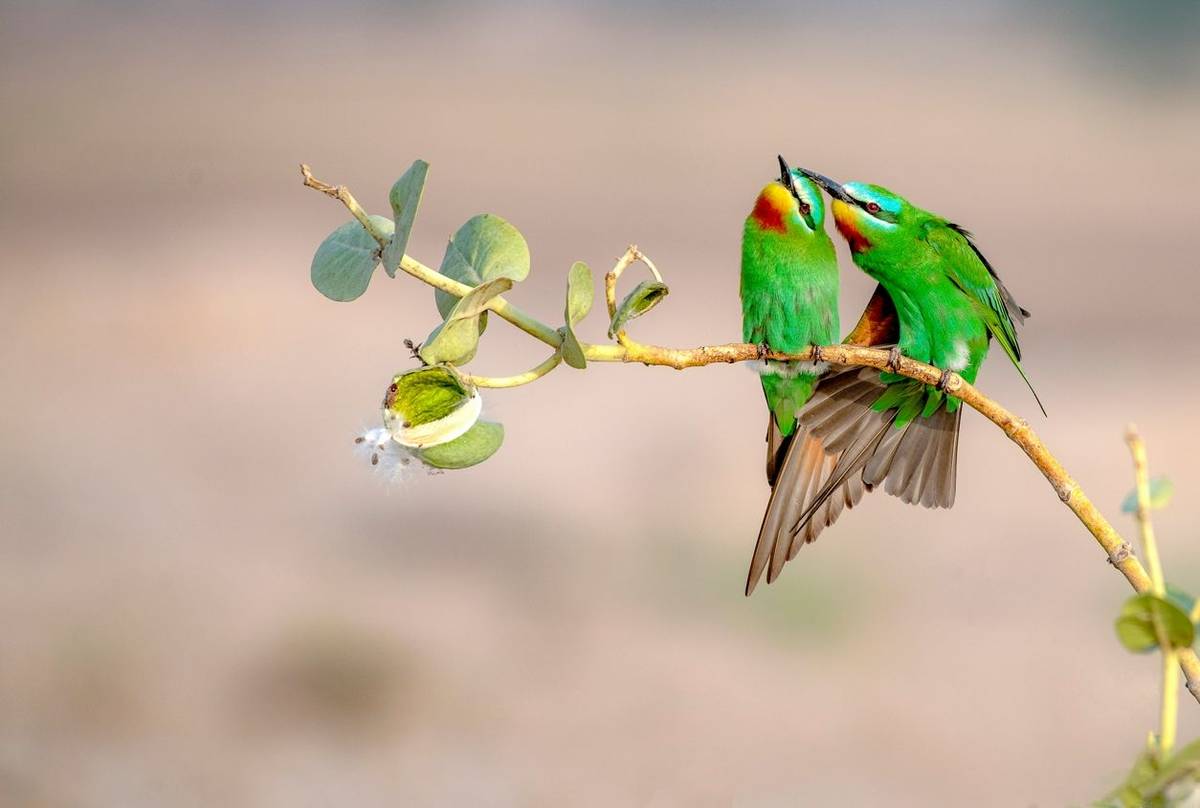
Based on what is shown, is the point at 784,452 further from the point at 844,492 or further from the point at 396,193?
the point at 396,193

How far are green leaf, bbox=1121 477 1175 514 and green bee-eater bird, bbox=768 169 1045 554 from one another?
415 mm

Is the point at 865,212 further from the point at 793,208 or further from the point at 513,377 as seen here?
the point at 513,377

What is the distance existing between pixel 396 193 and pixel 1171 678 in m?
0.27

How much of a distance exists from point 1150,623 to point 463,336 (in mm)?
224

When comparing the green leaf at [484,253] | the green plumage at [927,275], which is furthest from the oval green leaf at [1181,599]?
the green plumage at [927,275]

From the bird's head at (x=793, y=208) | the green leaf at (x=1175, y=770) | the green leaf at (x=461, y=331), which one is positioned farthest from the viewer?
the bird's head at (x=793, y=208)

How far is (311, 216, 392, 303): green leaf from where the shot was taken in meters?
0.44

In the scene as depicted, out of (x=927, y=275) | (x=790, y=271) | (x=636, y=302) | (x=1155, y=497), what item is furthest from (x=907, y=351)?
Result: (x=1155, y=497)

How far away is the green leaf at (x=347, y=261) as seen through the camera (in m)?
0.44

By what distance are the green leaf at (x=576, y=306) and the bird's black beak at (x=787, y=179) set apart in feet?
1.83

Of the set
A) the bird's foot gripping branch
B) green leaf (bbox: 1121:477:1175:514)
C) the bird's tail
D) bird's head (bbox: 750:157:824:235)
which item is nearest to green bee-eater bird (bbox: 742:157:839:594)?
bird's head (bbox: 750:157:824:235)

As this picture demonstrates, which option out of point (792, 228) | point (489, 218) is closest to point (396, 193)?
point (489, 218)

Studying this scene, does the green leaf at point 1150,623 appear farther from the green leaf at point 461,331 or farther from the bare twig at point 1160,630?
the green leaf at point 461,331

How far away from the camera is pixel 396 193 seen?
16.6 inches
